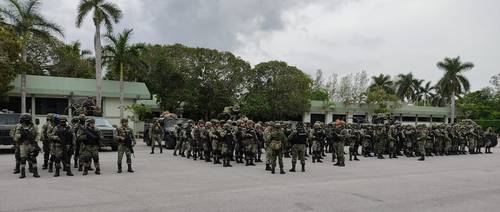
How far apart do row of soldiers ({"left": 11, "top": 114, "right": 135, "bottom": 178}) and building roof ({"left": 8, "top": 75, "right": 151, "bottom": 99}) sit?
804 inches

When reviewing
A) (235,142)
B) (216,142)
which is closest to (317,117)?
(235,142)

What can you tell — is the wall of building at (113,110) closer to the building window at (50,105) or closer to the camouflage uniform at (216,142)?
the building window at (50,105)

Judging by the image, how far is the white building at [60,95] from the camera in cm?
3266

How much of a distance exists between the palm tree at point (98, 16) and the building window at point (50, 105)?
9.89 feet

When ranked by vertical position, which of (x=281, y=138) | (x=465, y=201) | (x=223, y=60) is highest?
(x=223, y=60)

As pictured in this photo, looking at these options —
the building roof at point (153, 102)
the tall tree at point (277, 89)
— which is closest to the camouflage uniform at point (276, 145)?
the tall tree at point (277, 89)

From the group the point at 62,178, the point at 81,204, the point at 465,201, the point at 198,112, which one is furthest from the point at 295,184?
the point at 198,112

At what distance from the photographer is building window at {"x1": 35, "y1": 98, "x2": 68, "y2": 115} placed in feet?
110

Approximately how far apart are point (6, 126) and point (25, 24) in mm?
13310

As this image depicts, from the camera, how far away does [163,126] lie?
24219 millimetres

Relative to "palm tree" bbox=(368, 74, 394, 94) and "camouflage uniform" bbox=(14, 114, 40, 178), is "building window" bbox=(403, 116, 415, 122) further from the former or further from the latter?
"camouflage uniform" bbox=(14, 114, 40, 178)

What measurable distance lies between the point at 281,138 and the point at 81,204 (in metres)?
6.85

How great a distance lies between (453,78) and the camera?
57469 millimetres

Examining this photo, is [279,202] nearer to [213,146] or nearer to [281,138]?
[281,138]
